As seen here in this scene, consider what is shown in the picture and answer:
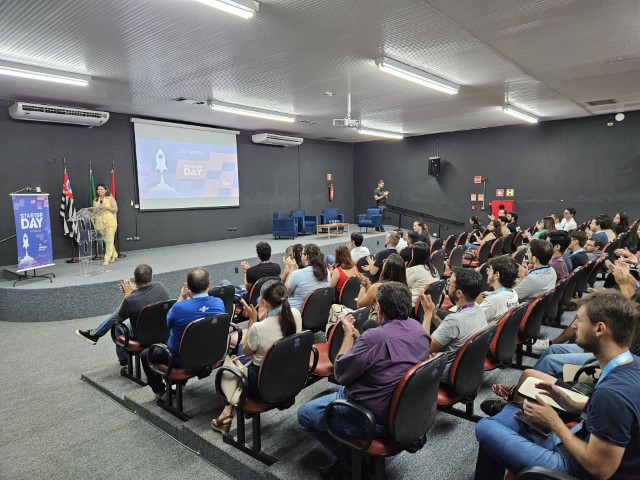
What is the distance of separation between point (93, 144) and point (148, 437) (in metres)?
7.82

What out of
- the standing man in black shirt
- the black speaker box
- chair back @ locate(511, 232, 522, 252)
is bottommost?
chair back @ locate(511, 232, 522, 252)

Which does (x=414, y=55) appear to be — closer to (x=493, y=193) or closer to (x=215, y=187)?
(x=215, y=187)

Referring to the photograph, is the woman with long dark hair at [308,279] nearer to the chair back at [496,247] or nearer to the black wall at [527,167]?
the chair back at [496,247]

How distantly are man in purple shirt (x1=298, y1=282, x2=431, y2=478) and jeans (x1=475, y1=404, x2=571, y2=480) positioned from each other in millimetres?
437

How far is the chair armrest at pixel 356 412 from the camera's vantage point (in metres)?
1.84

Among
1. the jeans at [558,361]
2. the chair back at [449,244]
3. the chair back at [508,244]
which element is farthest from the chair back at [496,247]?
the jeans at [558,361]

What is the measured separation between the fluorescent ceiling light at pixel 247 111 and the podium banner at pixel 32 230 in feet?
11.4

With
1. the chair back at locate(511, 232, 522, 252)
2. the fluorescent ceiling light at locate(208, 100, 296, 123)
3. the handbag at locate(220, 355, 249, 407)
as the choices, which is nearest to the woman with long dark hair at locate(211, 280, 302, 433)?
the handbag at locate(220, 355, 249, 407)

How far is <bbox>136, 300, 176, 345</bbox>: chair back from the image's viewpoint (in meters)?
3.23

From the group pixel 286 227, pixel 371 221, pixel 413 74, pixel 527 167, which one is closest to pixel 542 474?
pixel 413 74

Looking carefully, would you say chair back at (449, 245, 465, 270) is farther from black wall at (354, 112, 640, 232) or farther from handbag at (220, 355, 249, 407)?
black wall at (354, 112, 640, 232)

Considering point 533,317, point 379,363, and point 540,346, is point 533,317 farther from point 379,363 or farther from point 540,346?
point 379,363

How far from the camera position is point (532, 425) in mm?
1750

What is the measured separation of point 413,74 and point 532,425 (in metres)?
5.46
